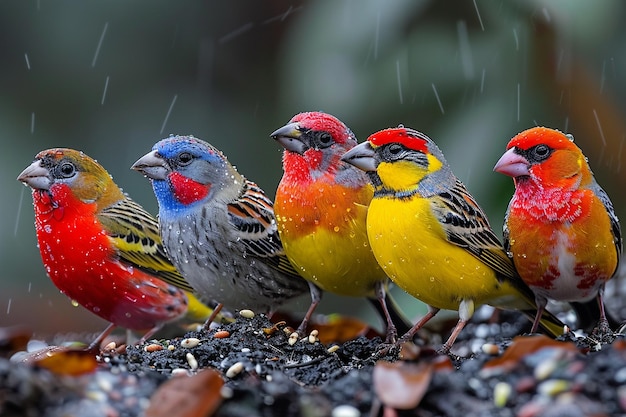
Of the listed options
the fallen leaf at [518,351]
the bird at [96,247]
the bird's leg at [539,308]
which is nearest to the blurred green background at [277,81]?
the bird's leg at [539,308]

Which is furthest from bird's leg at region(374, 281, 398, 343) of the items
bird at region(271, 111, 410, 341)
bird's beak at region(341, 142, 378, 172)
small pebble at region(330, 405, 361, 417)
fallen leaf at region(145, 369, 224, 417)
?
fallen leaf at region(145, 369, 224, 417)

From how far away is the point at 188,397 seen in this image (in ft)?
5.49

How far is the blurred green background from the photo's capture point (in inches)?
144

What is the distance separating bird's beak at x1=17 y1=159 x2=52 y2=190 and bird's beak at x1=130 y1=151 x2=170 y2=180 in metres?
0.41

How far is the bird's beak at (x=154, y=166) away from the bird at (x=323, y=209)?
1.24 ft

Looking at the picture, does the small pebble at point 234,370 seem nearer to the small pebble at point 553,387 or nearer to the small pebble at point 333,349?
the small pebble at point 333,349

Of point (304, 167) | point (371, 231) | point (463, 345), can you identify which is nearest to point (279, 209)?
point (304, 167)

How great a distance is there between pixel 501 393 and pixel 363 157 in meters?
1.06

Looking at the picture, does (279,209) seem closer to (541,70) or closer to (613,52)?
(541,70)

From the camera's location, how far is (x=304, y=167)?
282 cm

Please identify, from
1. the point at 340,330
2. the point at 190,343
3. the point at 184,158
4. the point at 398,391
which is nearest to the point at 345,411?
the point at 398,391

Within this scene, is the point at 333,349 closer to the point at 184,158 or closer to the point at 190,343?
the point at 190,343

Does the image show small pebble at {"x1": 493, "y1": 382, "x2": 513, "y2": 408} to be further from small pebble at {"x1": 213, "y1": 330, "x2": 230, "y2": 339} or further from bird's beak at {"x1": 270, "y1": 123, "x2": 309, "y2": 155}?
bird's beak at {"x1": 270, "y1": 123, "x2": 309, "y2": 155}

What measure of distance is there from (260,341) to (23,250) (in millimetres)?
2787
